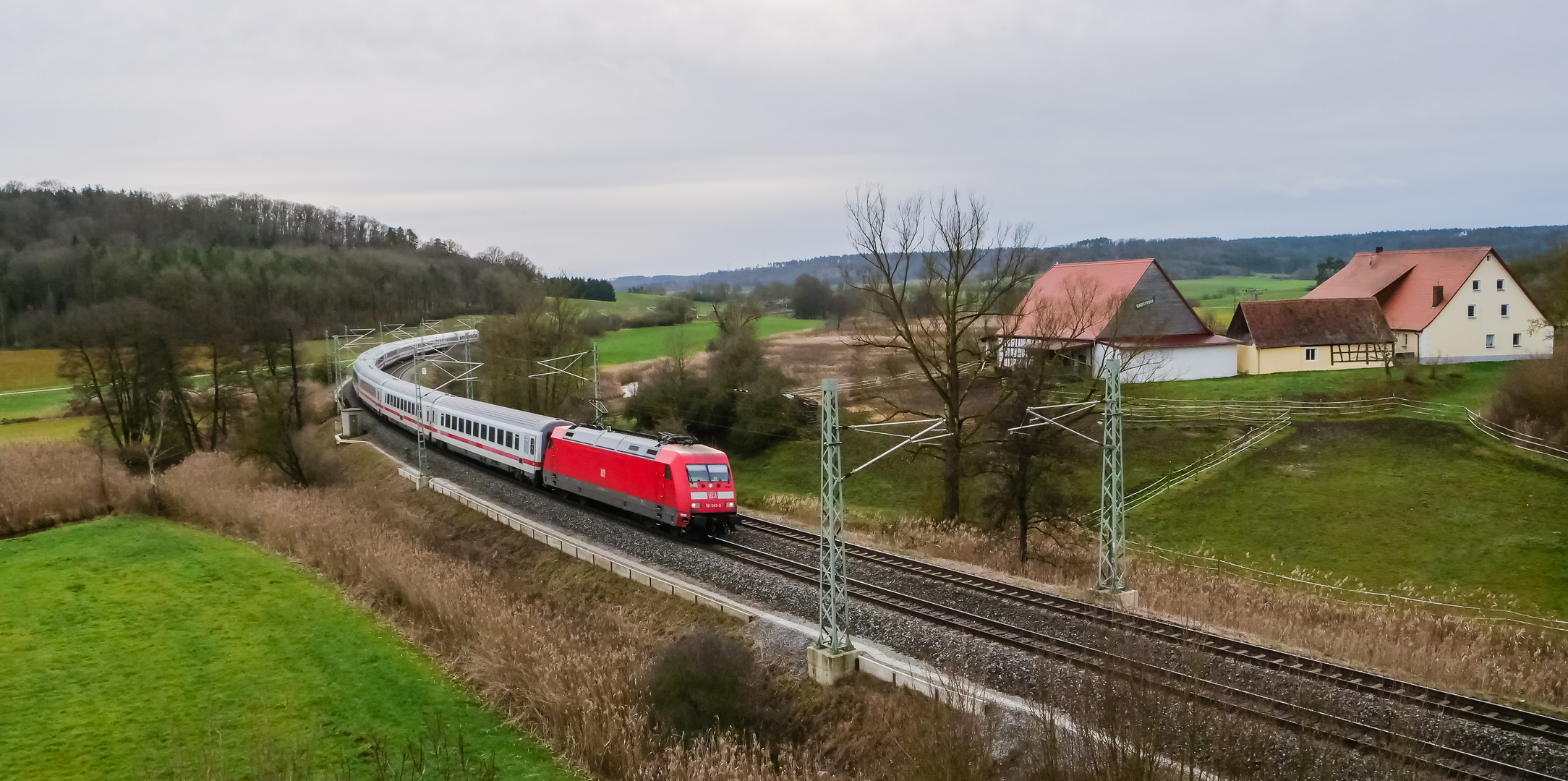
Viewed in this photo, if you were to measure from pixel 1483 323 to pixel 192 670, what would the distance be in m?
51.9

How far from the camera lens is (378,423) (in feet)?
173

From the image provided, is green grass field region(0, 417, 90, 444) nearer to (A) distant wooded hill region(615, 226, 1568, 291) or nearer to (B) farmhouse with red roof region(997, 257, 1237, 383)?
(B) farmhouse with red roof region(997, 257, 1237, 383)

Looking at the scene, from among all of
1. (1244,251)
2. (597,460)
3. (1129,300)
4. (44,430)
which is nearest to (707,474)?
(597,460)

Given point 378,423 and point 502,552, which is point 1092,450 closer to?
point 502,552

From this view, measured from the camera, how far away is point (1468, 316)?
4406 cm

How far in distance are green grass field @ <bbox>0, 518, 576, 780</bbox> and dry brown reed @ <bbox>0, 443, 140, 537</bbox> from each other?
363cm

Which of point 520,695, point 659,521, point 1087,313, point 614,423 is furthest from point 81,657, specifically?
point 1087,313

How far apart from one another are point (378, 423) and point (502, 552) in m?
29.6

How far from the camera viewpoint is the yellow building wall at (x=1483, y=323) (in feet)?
144

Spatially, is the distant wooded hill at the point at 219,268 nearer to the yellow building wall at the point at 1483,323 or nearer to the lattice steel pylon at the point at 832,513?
the lattice steel pylon at the point at 832,513

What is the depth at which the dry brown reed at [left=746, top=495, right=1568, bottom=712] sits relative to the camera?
15258mm

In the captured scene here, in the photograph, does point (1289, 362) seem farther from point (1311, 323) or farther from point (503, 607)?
point (503, 607)

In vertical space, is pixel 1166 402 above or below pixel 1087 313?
below

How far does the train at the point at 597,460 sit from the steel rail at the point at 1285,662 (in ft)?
19.4
